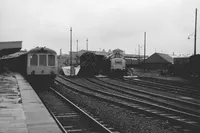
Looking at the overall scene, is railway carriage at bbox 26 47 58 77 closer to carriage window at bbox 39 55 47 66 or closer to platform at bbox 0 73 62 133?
carriage window at bbox 39 55 47 66

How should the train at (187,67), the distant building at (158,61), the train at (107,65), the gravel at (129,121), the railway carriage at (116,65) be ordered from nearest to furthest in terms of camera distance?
the gravel at (129,121) < the train at (187,67) < the railway carriage at (116,65) < the train at (107,65) < the distant building at (158,61)

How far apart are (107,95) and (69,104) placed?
3649 mm

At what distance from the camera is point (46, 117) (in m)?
8.13

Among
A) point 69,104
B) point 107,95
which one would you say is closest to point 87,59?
point 107,95

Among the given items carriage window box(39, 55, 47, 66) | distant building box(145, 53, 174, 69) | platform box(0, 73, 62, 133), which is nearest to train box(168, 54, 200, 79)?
carriage window box(39, 55, 47, 66)

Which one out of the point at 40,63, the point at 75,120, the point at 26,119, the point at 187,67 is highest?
the point at 40,63

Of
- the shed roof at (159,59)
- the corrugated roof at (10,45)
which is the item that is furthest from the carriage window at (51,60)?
the shed roof at (159,59)

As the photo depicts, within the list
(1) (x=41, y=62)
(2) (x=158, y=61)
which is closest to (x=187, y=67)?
(1) (x=41, y=62)

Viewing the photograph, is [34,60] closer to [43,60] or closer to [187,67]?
[43,60]

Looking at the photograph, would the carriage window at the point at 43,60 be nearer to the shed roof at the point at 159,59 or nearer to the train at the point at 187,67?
the train at the point at 187,67

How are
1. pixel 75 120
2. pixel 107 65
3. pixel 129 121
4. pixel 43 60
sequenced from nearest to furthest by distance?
pixel 129 121 → pixel 75 120 → pixel 43 60 → pixel 107 65

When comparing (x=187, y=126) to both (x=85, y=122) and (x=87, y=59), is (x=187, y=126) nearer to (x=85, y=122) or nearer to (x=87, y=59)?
(x=85, y=122)

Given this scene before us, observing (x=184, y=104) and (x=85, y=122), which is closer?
(x=85, y=122)

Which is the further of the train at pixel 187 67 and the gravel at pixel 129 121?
the train at pixel 187 67
